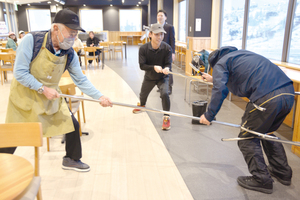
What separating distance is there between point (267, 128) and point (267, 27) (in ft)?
13.2

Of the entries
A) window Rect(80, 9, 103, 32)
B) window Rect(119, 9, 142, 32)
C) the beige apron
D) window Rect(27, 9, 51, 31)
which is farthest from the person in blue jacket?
window Rect(27, 9, 51, 31)

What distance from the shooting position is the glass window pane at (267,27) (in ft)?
16.4

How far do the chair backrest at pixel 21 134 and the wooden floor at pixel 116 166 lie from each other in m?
0.82

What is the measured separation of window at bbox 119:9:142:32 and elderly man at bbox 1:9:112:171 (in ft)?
68.9

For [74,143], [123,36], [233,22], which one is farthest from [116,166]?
[123,36]

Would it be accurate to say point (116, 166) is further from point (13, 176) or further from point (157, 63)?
point (157, 63)

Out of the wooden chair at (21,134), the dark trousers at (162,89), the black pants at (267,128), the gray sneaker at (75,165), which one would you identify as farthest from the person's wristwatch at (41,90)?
the dark trousers at (162,89)

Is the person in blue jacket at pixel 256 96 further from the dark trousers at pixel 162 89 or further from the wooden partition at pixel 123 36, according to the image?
the wooden partition at pixel 123 36

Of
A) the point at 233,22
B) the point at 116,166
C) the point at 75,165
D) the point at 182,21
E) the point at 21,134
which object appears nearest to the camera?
the point at 21,134

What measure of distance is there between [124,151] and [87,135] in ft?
2.45

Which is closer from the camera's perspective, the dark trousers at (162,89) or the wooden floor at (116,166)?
the wooden floor at (116,166)

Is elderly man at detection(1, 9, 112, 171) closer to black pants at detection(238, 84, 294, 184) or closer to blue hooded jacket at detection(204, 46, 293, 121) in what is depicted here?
blue hooded jacket at detection(204, 46, 293, 121)

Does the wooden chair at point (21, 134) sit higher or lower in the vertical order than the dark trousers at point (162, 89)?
higher

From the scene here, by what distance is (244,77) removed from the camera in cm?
214
